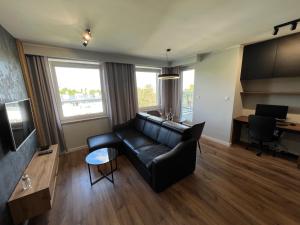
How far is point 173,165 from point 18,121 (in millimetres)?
2278

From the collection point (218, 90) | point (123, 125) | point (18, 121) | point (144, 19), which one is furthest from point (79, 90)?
point (218, 90)

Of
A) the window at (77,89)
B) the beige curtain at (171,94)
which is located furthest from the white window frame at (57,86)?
the beige curtain at (171,94)

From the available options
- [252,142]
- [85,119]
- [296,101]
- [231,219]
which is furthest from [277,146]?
[85,119]

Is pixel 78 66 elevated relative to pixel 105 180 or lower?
elevated

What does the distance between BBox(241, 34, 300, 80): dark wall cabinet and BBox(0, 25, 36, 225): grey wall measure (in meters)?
4.39

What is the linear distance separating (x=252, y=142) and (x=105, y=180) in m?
3.69

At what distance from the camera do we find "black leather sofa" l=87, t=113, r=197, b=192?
1933 millimetres

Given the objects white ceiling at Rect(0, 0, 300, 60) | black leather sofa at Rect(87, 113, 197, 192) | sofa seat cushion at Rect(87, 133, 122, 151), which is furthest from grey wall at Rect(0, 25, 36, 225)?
black leather sofa at Rect(87, 113, 197, 192)

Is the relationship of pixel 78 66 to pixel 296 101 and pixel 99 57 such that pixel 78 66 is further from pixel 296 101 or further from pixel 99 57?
pixel 296 101

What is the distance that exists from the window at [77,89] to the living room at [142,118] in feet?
0.09

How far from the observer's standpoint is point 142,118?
3.60 metres

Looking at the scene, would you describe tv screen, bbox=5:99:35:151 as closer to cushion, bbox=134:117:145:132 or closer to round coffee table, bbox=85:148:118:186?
round coffee table, bbox=85:148:118:186

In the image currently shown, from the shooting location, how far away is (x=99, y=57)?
330cm

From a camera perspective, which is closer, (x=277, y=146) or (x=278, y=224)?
(x=278, y=224)
